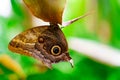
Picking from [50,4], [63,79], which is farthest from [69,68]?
[50,4]

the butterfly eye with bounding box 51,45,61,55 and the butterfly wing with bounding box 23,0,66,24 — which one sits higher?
the butterfly wing with bounding box 23,0,66,24

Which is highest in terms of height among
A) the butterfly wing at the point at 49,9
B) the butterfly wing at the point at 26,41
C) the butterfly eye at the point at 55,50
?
the butterfly wing at the point at 49,9

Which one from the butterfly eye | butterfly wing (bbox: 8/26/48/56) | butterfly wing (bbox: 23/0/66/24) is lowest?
the butterfly eye

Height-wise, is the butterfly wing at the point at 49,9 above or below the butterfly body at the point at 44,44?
above

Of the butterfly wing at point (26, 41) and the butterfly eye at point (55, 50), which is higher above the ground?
the butterfly wing at point (26, 41)
